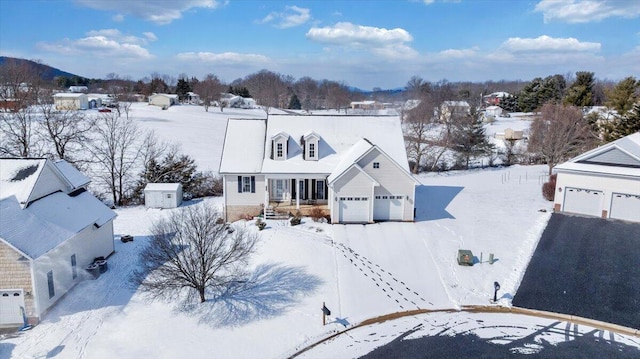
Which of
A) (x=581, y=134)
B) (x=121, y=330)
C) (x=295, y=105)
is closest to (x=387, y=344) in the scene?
(x=121, y=330)

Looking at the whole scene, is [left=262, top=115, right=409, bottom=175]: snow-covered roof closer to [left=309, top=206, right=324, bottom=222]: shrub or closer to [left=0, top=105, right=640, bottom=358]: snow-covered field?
[left=309, top=206, right=324, bottom=222]: shrub

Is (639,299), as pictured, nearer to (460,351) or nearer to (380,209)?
(460,351)

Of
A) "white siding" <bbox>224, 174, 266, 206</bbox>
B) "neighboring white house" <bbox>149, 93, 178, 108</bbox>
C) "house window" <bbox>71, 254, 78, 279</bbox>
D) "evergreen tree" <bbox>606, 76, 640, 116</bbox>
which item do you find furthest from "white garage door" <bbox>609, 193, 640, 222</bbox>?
"neighboring white house" <bbox>149, 93, 178, 108</bbox>

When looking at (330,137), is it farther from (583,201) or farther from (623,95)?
(623,95)

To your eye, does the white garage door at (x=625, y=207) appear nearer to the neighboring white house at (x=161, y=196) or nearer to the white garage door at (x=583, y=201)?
the white garage door at (x=583, y=201)

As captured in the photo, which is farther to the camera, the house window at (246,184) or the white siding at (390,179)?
the house window at (246,184)

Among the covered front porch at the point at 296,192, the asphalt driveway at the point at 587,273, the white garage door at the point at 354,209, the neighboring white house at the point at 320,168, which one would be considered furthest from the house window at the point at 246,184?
the asphalt driveway at the point at 587,273

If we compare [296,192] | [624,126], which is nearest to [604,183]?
[624,126]
